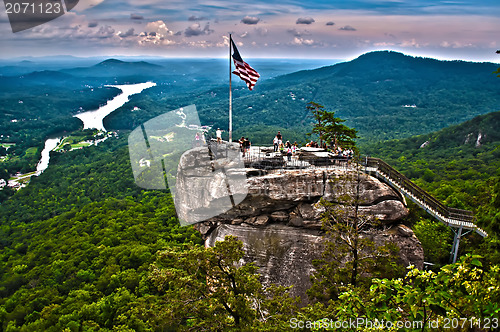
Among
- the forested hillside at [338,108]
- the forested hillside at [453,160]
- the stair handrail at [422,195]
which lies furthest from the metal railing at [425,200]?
the forested hillside at [338,108]

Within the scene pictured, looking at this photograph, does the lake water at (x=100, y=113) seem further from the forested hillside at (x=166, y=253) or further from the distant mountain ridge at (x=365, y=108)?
the distant mountain ridge at (x=365, y=108)

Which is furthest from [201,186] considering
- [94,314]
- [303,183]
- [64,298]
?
[64,298]

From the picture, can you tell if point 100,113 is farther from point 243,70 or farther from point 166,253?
point 166,253

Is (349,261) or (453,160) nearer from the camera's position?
(349,261)

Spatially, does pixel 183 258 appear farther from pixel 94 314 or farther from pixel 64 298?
pixel 64 298

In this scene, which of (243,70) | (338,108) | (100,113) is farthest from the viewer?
(338,108)

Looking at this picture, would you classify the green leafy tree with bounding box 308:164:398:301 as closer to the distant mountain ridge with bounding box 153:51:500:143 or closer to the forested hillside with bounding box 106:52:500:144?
the distant mountain ridge with bounding box 153:51:500:143

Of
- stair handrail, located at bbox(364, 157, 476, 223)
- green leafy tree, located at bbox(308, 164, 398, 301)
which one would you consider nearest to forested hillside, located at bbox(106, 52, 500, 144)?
stair handrail, located at bbox(364, 157, 476, 223)

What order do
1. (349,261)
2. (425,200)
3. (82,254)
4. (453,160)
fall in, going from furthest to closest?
(453,160) < (82,254) < (425,200) < (349,261)

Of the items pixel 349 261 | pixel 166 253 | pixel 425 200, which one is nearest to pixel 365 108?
pixel 425 200
